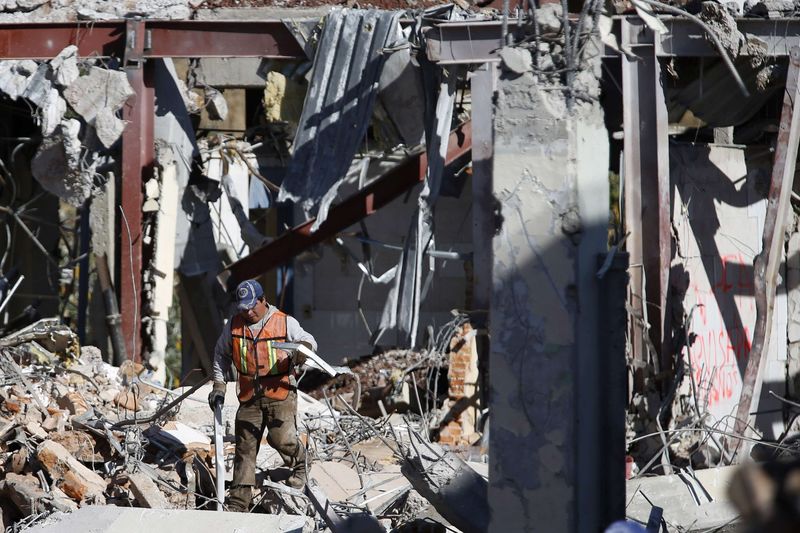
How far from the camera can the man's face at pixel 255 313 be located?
721 cm

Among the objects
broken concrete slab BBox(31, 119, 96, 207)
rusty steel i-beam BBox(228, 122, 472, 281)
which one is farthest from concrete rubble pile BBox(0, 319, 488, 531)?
rusty steel i-beam BBox(228, 122, 472, 281)

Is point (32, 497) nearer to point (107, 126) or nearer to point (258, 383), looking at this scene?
point (258, 383)

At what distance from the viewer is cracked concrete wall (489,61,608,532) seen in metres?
4.61

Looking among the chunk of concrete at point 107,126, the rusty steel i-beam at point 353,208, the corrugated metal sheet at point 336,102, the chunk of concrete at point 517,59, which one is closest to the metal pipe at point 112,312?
the chunk of concrete at point 107,126

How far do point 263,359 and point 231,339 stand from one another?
30 centimetres

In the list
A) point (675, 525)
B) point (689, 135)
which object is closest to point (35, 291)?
point (689, 135)

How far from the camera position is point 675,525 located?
18.8 feet

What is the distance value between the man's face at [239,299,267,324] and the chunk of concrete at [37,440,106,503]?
61.8 inches

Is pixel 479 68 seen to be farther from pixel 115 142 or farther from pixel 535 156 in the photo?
pixel 535 156

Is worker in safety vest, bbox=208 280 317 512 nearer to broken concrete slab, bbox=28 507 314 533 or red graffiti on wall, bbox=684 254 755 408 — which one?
broken concrete slab, bbox=28 507 314 533

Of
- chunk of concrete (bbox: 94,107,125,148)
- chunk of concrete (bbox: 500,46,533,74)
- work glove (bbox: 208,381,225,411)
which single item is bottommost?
work glove (bbox: 208,381,225,411)

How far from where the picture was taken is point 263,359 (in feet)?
23.9

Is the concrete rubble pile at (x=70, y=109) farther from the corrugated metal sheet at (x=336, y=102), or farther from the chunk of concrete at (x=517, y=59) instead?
the chunk of concrete at (x=517, y=59)

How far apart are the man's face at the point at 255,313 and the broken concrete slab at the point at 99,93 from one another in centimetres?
392
